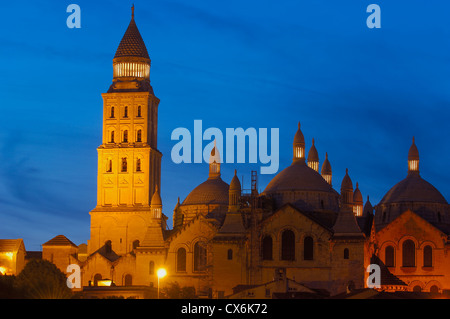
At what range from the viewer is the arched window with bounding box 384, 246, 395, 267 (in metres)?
108

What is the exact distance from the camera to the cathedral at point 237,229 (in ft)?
319

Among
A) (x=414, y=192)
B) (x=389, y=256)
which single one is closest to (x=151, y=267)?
(x=389, y=256)

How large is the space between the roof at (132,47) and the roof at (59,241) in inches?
824

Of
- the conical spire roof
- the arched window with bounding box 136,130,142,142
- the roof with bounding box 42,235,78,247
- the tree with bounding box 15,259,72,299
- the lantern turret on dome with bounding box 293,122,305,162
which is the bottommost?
the tree with bounding box 15,259,72,299

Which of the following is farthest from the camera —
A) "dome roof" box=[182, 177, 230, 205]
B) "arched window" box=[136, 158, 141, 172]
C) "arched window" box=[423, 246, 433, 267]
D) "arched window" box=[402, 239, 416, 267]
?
"arched window" box=[136, 158, 141, 172]

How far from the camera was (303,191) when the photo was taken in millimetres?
102750

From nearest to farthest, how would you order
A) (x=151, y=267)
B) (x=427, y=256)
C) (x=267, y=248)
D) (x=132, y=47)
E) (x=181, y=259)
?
(x=267, y=248) → (x=181, y=259) → (x=427, y=256) → (x=151, y=267) → (x=132, y=47)

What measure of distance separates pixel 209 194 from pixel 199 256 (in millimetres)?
10922

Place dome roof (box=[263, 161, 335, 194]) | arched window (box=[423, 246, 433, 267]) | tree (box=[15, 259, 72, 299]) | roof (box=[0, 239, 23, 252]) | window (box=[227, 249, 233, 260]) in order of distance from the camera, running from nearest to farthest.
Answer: tree (box=[15, 259, 72, 299]), window (box=[227, 249, 233, 260]), dome roof (box=[263, 161, 335, 194]), arched window (box=[423, 246, 433, 267]), roof (box=[0, 239, 23, 252])

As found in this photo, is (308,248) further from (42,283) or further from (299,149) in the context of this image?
(42,283)

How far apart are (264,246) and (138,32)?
41.7 metres

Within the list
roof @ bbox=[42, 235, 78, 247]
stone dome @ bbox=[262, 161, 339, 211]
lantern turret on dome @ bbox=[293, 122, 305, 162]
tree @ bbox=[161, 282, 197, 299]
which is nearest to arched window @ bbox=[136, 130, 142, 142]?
roof @ bbox=[42, 235, 78, 247]

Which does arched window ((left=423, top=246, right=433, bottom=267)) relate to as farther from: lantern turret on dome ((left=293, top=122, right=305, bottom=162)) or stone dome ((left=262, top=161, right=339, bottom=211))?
lantern turret on dome ((left=293, top=122, right=305, bottom=162))

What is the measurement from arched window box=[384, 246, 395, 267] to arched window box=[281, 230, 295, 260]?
45.3 ft
